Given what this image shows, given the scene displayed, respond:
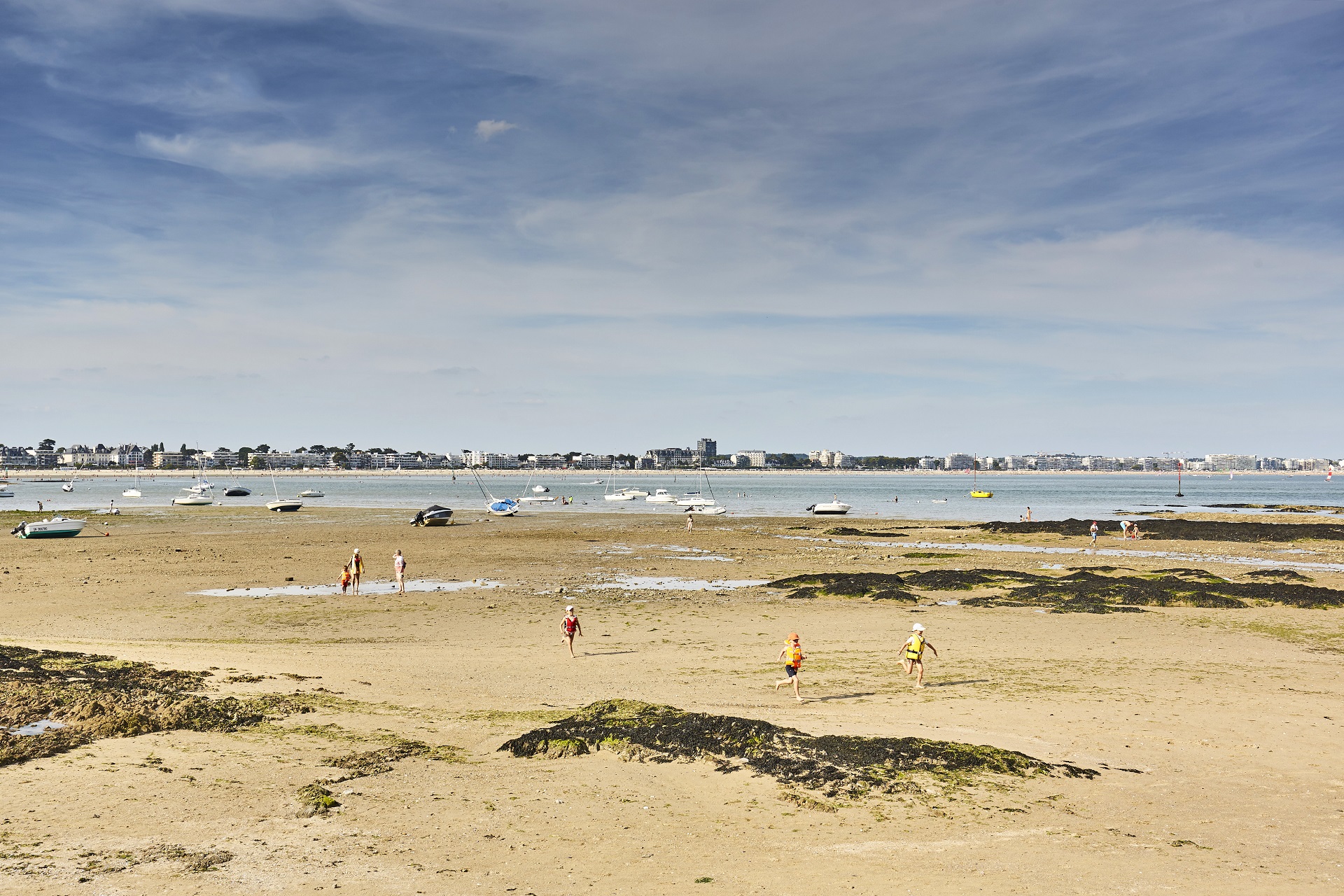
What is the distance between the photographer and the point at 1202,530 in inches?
2650

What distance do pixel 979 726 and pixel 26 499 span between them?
147 meters

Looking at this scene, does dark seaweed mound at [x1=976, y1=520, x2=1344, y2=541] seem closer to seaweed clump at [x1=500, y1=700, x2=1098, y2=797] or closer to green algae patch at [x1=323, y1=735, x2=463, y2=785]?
seaweed clump at [x1=500, y1=700, x2=1098, y2=797]

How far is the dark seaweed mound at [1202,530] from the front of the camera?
61625mm

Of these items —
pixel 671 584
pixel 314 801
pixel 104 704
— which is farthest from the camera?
pixel 671 584

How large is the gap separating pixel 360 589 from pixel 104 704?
20.5 metres

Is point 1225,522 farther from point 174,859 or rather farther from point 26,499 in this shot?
point 26,499

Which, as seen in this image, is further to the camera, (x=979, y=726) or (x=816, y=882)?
(x=979, y=726)

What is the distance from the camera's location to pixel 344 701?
56.9ft

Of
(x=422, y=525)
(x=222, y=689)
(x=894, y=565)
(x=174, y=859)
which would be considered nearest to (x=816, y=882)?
(x=174, y=859)

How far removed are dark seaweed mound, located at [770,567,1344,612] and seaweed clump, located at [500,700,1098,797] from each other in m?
Result: 18.1

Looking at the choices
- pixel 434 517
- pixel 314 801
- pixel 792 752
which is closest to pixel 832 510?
pixel 434 517

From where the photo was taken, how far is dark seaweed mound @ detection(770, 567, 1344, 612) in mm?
31125

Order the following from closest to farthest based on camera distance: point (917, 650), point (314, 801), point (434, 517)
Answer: point (314, 801) → point (917, 650) → point (434, 517)

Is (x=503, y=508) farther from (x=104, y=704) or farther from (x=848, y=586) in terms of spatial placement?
(x=104, y=704)
